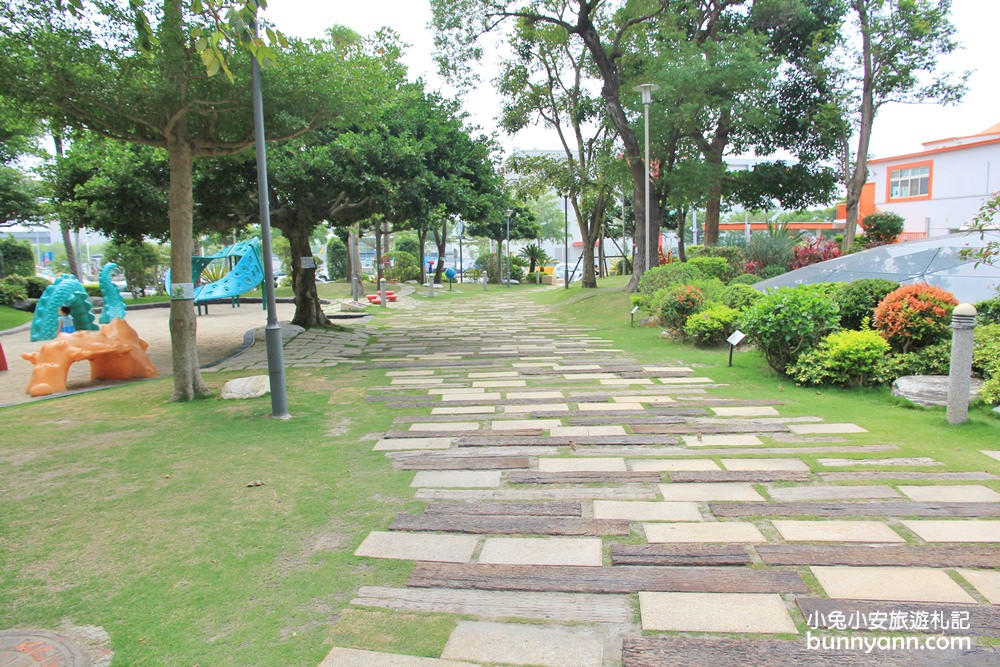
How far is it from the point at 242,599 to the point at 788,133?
949 inches

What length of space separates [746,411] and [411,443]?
3411 mm

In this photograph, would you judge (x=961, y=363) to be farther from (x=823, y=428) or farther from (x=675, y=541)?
(x=675, y=541)

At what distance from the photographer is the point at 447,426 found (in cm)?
605

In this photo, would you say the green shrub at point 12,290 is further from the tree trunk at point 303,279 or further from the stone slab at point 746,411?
the stone slab at point 746,411

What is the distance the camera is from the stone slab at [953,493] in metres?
3.90

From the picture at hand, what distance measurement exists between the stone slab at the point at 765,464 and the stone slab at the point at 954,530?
3.17 feet

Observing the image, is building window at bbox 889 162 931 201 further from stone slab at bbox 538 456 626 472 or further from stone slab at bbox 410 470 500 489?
stone slab at bbox 410 470 500 489

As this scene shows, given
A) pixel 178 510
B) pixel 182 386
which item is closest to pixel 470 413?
pixel 178 510

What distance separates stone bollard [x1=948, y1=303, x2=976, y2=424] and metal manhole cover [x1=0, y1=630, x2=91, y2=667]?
6499mm

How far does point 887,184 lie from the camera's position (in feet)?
131

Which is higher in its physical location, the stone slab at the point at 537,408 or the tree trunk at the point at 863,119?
the tree trunk at the point at 863,119

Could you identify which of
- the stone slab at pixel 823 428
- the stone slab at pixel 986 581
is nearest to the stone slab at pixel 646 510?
the stone slab at pixel 986 581

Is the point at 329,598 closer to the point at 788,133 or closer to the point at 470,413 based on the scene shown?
the point at 470,413

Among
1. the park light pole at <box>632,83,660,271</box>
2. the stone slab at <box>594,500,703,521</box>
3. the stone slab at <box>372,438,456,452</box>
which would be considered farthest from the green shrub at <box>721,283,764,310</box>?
the stone slab at <box>594,500,703,521</box>
